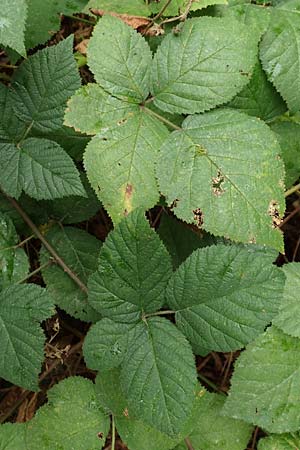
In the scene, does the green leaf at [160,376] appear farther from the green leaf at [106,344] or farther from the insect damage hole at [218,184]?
the insect damage hole at [218,184]

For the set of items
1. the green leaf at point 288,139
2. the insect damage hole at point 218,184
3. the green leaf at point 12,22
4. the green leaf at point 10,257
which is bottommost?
the green leaf at point 10,257

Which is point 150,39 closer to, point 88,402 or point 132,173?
point 132,173

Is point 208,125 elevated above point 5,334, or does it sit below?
above

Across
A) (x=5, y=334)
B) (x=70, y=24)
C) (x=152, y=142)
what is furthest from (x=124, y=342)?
(x=70, y=24)

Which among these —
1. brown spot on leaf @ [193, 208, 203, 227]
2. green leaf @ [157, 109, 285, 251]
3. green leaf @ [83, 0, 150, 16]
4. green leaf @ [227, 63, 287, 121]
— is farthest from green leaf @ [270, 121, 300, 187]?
green leaf @ [83, 0, 150, 16]

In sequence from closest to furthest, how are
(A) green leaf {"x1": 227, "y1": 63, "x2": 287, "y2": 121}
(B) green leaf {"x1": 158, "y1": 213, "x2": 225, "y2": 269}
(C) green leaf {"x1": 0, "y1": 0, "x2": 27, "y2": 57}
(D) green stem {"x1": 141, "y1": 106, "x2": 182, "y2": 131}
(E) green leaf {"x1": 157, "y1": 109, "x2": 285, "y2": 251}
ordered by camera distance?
(C) green leaf {"x1": 0, "y1": 0, "x2": 27, "y2": 57}
(E) green leaf {"x1": 157, "y1": 109, "x2": 285, "y2": 251}
(D) green stem {"x1": 141, "y1": 106, "x2": 182, "y2": 131}
(A) green leaf {"x1": 227, "y1": 63, "x2": 287, "y2": 121}
(B) green leaf {"x1": 158, "y1": 213, "x2": 225, "y2": 269}

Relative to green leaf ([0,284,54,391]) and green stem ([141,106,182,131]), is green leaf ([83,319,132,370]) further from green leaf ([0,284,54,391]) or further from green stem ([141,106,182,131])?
green stem ([141,106,182,131])

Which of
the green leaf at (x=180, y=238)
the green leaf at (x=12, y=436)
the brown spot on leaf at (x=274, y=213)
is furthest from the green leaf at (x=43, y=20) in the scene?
the green leaf at (x=12, y=436)
